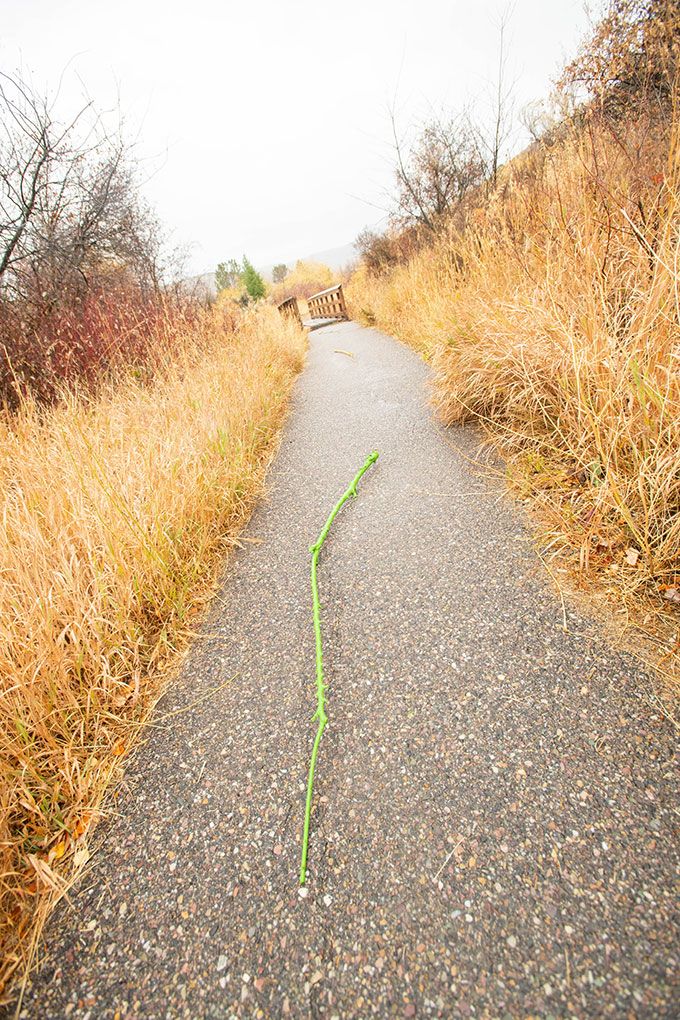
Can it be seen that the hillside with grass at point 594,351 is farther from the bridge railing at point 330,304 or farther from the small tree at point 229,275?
the small tree at point 229,275

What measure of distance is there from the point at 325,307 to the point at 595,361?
13405mm

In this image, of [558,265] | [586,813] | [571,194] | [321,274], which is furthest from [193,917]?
[321,274]

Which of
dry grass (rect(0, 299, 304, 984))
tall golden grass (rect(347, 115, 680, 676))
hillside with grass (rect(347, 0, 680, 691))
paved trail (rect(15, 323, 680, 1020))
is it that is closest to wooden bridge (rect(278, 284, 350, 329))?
hillside with grass (rect(347, 0, 680, 691))

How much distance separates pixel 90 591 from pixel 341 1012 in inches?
55.8

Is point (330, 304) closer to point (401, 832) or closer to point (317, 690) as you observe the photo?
point (317, 690)

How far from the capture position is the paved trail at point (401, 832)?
2.40 ft

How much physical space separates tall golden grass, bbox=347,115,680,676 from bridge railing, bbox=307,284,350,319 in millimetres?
10005

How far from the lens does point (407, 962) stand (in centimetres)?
75

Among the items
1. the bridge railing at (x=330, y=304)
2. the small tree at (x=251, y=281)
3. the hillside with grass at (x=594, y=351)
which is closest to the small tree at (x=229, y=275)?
the small tree at (x=251, y=281)

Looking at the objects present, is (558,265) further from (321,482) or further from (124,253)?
(124,253)

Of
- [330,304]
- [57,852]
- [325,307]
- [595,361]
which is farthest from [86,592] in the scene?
[325,307]

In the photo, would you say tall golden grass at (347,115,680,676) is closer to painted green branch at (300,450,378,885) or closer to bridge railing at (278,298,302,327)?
painted green branch at (300,450,378,885)

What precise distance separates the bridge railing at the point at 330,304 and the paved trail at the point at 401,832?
12.4 meters

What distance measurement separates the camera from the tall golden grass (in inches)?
51.6
